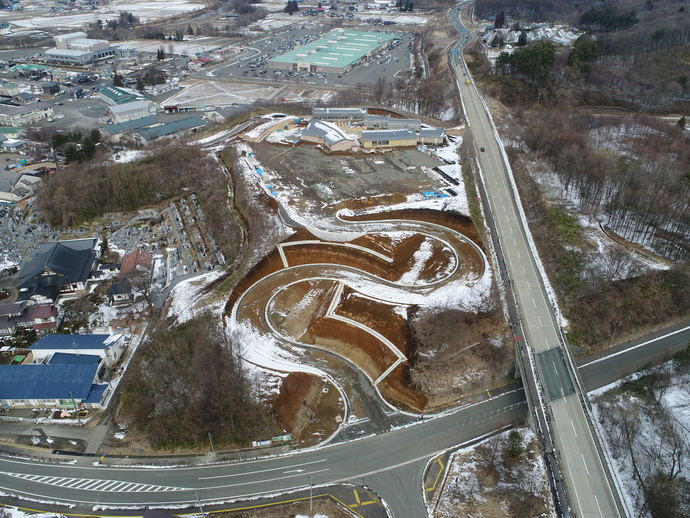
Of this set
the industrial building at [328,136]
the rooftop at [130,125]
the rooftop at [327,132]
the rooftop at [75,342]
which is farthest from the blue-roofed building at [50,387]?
the rooftop at [130,125]

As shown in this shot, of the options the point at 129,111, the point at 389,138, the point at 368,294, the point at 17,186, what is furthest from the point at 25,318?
the point at 129,111

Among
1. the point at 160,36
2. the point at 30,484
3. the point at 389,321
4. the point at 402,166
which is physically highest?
the point at 160,36

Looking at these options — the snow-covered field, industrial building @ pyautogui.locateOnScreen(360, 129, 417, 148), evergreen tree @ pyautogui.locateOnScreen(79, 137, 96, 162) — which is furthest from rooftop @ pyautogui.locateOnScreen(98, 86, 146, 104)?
the snow-covered field

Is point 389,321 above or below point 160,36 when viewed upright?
below

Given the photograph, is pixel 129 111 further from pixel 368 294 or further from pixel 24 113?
pixel 368 294

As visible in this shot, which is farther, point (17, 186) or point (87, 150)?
point (87, 150)

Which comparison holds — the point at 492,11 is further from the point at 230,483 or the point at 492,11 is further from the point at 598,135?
the point at 230,483

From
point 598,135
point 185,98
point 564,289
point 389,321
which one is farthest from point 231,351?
point 185,98

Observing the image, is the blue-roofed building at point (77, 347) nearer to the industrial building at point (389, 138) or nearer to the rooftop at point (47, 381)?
the rooftop at point (47, 381)
